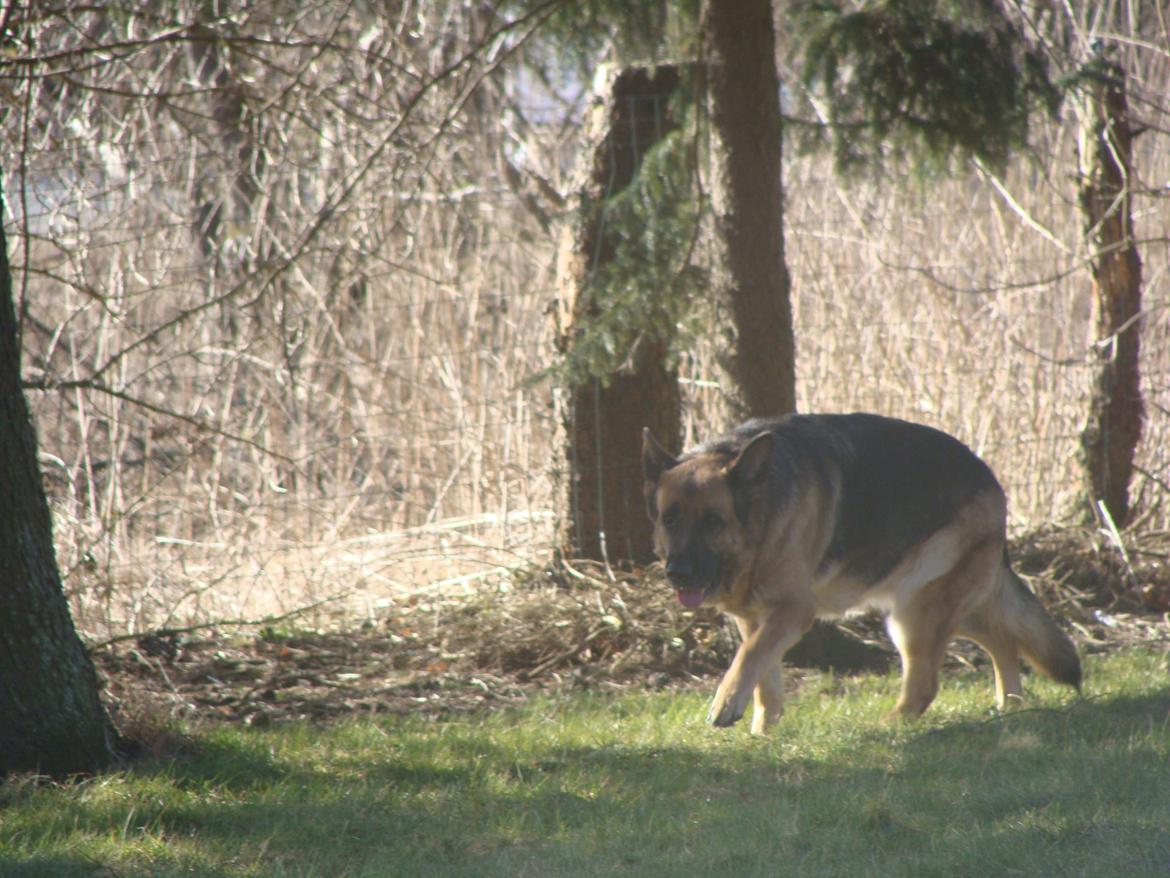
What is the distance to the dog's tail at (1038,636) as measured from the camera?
6.05 metres

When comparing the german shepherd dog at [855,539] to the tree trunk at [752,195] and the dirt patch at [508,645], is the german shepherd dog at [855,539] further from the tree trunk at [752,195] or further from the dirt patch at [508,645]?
the dirt patch at [508,645]

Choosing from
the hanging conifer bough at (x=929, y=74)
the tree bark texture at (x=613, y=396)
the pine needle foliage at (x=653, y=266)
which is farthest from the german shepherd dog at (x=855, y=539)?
the tree bark texture at (x=613, y=396)

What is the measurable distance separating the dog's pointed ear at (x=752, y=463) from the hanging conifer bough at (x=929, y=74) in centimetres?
229

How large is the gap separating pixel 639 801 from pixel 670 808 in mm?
139

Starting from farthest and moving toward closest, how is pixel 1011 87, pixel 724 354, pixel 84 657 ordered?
1. pixel 724 354
2. pixel 1011 87
3. pixel 84 657

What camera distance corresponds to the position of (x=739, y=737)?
5633 millimetres

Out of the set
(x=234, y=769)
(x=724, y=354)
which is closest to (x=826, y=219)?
(x=724, y=354)

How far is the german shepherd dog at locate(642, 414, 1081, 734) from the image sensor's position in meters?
5.78

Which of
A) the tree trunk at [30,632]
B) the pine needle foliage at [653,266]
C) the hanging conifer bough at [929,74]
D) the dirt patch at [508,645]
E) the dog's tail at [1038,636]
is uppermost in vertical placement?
the hanging conifer bough at [929,74]

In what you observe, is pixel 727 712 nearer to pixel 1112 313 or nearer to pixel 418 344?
pixel 1112 313

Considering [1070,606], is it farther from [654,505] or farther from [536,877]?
[536,877]

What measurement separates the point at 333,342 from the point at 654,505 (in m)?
5.63

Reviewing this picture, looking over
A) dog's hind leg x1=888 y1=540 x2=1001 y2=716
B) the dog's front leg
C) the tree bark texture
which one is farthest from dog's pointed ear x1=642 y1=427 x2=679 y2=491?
the tree bark texture

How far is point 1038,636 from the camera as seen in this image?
6109 millimetres
